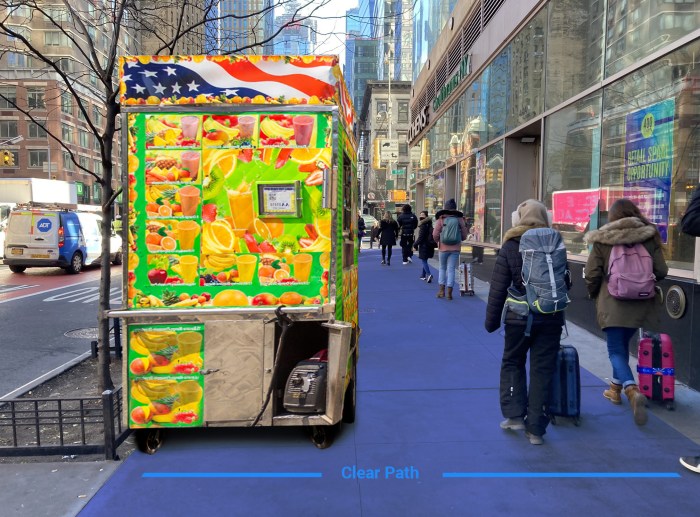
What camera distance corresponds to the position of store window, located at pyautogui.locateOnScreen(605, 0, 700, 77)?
584 cm

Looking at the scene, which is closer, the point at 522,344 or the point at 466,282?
the point at 522,344

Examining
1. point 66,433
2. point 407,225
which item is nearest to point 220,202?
point 66,433

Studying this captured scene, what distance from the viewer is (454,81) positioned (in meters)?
16.5

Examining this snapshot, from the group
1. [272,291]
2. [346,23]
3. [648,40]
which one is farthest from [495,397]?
[648,40]

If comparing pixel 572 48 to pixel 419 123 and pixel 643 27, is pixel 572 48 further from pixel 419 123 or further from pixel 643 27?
pixel 419 123

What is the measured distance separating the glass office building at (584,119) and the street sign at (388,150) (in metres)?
45.1

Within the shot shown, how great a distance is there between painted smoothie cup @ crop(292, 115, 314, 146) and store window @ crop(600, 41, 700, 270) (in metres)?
4.11

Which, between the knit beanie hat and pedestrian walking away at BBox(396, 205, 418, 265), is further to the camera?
pedestrian walking away at BBox(396, 205, 418, 265)

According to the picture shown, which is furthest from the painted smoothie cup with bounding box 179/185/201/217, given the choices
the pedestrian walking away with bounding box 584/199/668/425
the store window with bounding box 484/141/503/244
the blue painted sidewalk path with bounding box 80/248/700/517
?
the store window with bounding box 484/141/503/244

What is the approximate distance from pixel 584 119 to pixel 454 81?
29.3 ft

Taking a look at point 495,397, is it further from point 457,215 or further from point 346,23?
point 457,215

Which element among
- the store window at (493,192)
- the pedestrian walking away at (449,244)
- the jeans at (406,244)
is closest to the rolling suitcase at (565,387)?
the pedestrian walking away at (449,244)

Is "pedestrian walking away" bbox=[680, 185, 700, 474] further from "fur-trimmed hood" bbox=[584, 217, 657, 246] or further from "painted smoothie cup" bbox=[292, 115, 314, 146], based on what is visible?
"painted smoothie cup" bbox=[292, 115, 314, 146]

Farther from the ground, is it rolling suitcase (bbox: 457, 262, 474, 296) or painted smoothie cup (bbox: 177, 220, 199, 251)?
painted smoothie cup (bbox: 177, 220, 199, 251)
